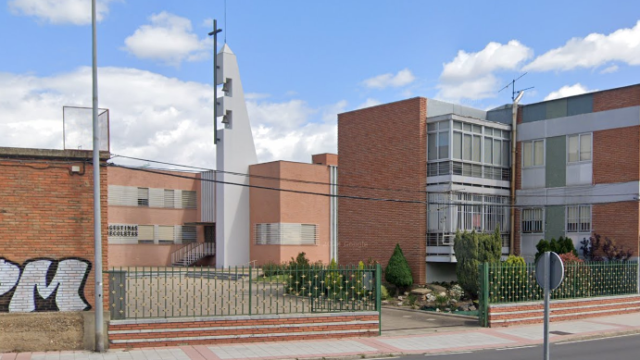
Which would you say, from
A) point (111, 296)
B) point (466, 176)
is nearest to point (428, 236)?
point (466, 176)

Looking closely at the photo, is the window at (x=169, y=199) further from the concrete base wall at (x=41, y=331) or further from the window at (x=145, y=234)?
the concrete base wall at (x=41, y=331)

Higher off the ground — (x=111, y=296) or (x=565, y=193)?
(x=565, y=193)

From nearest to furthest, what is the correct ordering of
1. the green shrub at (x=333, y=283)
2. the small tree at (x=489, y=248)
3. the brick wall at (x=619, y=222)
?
the green shrub at (x=333, y=283), the small tree at (x=489, y=248), the brick wall at (x=619, y=222)

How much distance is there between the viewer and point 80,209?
13609mm

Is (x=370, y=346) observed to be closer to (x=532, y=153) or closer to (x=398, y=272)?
(x=398, y=272)

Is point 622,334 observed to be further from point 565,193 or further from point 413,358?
point 565,193

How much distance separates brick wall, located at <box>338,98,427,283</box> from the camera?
26547 mm

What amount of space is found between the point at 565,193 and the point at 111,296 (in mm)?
19945

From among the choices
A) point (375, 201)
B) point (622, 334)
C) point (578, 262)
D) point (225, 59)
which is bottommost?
point (622, 334)

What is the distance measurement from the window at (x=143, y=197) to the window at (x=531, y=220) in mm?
24923

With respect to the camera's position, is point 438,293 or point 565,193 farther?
point 565,193

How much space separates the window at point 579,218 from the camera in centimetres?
2592

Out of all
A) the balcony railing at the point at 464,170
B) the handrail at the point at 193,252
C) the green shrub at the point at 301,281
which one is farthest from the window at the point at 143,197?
→ the green shrub at the point at 301,281

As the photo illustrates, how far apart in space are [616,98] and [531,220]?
20.8ft
